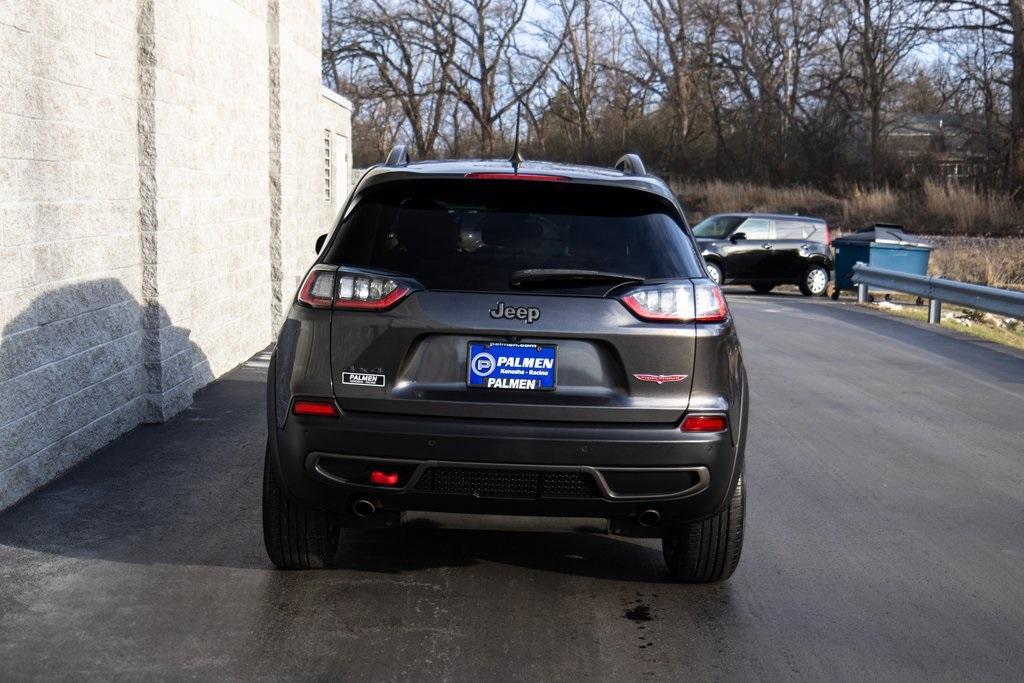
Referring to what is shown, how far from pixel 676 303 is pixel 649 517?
0.82 m

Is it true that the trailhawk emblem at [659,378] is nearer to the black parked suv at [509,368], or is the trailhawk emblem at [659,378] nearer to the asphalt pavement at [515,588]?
the black parked suv at [509,368]

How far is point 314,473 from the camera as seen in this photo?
4.82 m

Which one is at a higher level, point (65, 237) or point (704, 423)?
point (65, 237)

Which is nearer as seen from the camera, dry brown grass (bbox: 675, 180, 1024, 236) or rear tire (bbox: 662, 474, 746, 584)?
rear tire (bbox: 662, 474, 746, 584)

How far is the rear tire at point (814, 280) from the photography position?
27250 mm

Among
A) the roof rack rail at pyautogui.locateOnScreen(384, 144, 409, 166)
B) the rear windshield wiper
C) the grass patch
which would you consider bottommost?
the grass patch

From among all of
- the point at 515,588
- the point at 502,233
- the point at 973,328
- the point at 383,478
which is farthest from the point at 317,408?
A: the point at 973,328

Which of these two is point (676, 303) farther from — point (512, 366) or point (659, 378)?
point (512, 366)

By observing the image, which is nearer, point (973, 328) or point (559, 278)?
point (559, 278)

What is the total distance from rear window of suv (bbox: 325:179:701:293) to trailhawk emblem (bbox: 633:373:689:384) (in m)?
0.39

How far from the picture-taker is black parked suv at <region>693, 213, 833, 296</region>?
2717cm

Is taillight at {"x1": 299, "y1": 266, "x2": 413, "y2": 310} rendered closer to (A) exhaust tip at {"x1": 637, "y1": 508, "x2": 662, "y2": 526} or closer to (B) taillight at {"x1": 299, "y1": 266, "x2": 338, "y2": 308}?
(B) taillight at {"x1": 299, "y1": 266, "x2": 338, "y2": 308}

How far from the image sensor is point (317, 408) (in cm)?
479

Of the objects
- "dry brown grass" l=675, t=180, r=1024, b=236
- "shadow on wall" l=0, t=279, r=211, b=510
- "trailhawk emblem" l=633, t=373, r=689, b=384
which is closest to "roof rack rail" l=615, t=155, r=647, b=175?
"trailhawk emblem" l=633, t=373, r=689, b=384
